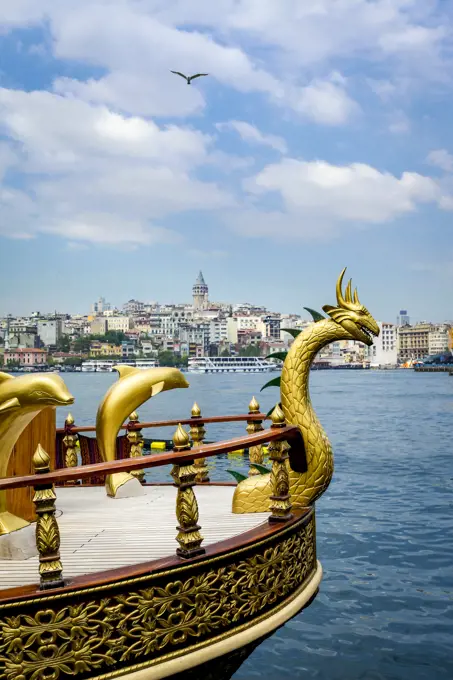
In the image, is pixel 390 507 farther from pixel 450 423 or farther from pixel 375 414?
pixel 375 414

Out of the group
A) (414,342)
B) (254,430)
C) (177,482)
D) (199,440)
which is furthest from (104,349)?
(177,482)

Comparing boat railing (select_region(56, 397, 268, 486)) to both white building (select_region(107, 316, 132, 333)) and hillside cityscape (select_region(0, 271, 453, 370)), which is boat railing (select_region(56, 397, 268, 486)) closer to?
hillside cityscape (select_region(0, 271, 453, 370))

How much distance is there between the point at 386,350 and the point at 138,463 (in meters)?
149

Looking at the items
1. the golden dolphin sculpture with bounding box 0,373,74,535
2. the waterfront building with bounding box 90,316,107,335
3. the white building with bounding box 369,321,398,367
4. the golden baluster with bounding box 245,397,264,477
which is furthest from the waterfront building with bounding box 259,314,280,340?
the golden dolphin sculpture with bounding box 0,373,74,535

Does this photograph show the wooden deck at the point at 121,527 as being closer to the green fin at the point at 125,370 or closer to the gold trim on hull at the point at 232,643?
the gold trim on hull at the point at 232,643

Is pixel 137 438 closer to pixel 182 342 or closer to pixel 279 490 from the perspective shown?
pixel 279 490

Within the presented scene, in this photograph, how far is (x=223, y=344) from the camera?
152500 mm

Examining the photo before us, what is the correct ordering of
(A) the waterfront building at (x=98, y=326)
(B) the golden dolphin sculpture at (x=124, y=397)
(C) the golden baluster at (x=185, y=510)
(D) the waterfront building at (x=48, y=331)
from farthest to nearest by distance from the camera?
1. (A) the waterfront building at (x=98, y=326)
2. (D) the waterfront building at (x=48, y=331)
3. (B) the golden dolphin sculpture at (x=124, y=397)
4. (C) the golden baluster at (x=185, y=510)

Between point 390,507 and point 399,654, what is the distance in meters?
6.60

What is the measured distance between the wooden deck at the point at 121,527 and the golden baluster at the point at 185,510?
1.26ft

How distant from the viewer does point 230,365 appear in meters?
114

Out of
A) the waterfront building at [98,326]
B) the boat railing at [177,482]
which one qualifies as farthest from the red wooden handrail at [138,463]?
the waterfront building at [98,326]

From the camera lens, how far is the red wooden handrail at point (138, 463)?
314 cm

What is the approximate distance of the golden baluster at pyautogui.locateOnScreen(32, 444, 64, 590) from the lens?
312cm
